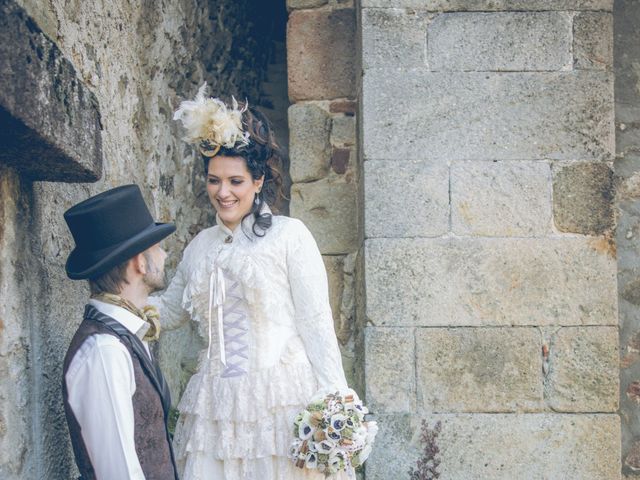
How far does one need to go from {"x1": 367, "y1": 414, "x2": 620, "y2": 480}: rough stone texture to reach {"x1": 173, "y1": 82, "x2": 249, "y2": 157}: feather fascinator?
1350mm

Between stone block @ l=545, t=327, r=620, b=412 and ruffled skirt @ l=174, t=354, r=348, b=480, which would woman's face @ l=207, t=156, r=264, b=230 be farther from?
stone block @ l=545, t=327, r=620, b=412

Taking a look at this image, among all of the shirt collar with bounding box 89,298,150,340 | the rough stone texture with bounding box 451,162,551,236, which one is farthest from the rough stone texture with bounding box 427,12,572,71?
the shirt collar with bounding box 89,298,150,340

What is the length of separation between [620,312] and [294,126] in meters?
1.75

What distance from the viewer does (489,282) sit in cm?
394

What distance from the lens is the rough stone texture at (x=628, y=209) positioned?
168 inches

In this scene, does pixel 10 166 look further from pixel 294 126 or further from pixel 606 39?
pixel 606 39

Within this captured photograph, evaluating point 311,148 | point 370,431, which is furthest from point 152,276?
point 311,148

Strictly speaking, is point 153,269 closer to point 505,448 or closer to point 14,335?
point 14,335

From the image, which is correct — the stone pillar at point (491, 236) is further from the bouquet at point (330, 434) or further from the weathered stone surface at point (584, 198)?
the bouquet at point (330, 434)

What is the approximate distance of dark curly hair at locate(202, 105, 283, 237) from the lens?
3.41 m

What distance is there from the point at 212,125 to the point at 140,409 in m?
1.20

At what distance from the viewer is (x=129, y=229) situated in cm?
271

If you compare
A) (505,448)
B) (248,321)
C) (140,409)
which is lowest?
(505,448)

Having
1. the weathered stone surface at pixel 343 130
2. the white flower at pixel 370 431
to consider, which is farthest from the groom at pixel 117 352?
the weathered stone surface at pixel 343 130
